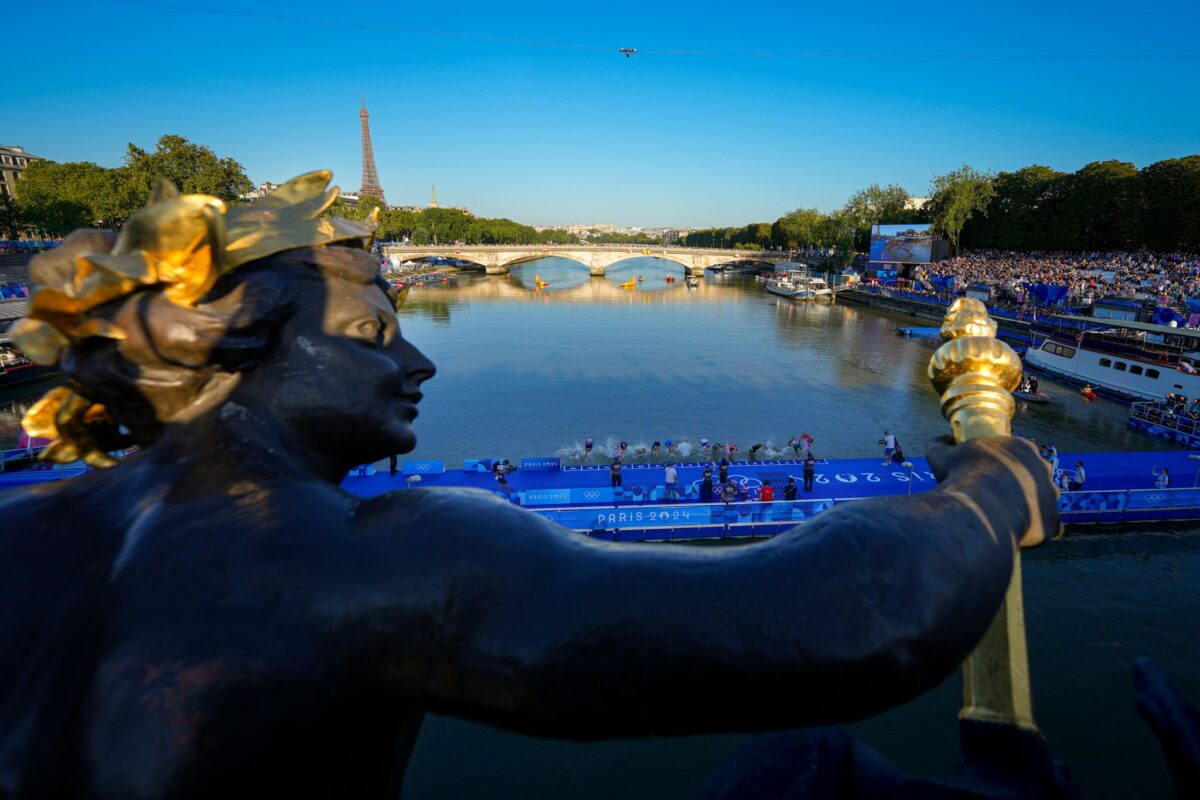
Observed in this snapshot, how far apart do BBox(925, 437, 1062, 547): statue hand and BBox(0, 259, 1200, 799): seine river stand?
22.0 feet

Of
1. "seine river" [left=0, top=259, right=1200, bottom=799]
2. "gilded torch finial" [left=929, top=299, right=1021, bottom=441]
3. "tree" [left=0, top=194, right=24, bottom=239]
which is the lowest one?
"seine river" [left=0, top=259, right=1200, bottom=799]

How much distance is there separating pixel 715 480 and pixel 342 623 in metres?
15.3

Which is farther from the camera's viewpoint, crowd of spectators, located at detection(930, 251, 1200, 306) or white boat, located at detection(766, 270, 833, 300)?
white boat, located at detection(766, 270, 833, 300)

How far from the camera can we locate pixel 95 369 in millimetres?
1398

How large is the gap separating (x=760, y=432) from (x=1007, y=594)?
2150 cm

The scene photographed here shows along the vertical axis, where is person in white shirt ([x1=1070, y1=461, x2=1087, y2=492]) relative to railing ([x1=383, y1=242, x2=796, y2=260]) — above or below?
below

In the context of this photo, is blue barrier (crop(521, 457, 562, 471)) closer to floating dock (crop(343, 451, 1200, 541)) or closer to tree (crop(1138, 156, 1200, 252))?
floating dock (crop(343, 451, 1200, 541))

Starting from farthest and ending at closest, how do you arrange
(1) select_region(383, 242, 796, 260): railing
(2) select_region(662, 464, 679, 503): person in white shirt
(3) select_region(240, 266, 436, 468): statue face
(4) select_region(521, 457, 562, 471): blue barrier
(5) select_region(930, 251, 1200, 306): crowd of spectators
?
(1) select_region(383, 242, 796, 260): railing, (5) select_region(930, 251, 1200, 306): crowd of spectators, (4) select_region(521, 457, 562, 471): blue barrier, (2) select_region(662, 464, 679, 503): person in white shirt, (3) select_region(240, 266, 436, 468): statue face

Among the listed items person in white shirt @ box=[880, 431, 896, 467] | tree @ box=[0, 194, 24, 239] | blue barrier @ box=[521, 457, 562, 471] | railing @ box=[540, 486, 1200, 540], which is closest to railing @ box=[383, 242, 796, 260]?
tree @ box=[0, 194, 24, 239]

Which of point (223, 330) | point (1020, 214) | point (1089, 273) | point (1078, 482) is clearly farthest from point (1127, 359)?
point (1020, 214)

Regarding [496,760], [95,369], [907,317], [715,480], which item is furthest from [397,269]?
[95,369]

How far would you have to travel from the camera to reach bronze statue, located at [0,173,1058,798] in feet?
3.46

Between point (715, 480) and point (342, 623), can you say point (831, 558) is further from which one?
point (715, 480)

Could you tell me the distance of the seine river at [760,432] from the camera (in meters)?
8.64
